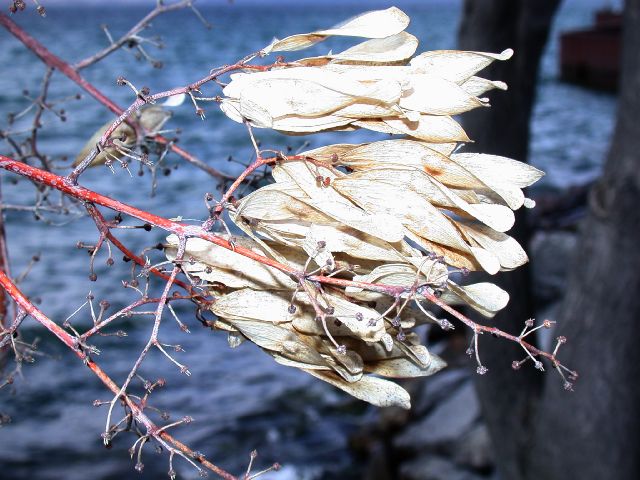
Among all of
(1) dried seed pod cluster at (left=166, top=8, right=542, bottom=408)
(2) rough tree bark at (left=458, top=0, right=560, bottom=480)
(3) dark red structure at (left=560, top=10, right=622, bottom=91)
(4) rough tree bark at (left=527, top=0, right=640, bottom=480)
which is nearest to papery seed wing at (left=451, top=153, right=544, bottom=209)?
(1) dried seed pod cluster at (left=166, top=8, right=542, bottom=408)

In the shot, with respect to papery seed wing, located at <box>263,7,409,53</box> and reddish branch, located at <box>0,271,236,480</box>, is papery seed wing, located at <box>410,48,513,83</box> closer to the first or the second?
papery seed wing, located at <box>263,7,409,53</box>

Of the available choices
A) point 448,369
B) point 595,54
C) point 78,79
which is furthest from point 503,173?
point 595,54

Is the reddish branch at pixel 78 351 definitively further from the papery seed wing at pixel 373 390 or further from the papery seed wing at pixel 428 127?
the papery seed wing at pixel 428 127

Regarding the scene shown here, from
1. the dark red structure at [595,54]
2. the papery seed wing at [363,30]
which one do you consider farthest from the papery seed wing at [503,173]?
the dark red structure at [595,54]

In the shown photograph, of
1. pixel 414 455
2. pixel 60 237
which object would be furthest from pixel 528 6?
pixel 60 237

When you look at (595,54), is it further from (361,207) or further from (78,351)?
(78,351)

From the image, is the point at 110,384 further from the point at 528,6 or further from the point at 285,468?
the point at 285,468
